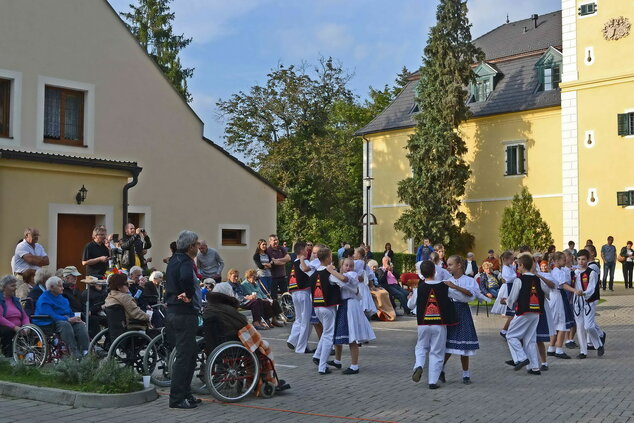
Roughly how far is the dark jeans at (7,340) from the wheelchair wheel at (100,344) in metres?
1.07

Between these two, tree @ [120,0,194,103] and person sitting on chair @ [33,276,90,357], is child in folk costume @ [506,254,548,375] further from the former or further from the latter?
tree @ [120,0,194,103]

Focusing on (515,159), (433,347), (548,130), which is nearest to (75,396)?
(433,347)

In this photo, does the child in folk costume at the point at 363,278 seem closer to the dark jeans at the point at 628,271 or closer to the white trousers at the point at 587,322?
the white trousers at the point at 587,322

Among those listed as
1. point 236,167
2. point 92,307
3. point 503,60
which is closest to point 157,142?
Result: point 236,167

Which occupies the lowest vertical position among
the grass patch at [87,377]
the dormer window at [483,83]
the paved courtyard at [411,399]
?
the paved courtyard at [411,399]

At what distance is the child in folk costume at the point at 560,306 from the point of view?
13.0m

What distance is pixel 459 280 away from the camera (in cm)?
1074

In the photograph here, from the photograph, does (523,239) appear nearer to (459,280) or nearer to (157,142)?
(157,142)

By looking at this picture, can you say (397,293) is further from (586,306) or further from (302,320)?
(586,306)

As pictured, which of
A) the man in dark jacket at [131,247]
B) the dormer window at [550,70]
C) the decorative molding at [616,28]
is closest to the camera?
the man in dark jacket at [131,247]

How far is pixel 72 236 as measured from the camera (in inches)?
795

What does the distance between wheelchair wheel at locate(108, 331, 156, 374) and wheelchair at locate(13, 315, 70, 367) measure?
1147mm

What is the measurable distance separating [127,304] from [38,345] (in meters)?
1.46

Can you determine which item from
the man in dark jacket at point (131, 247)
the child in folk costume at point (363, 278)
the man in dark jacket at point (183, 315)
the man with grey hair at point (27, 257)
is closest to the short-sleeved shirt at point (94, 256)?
the man with grey hair at point (27, 257)
